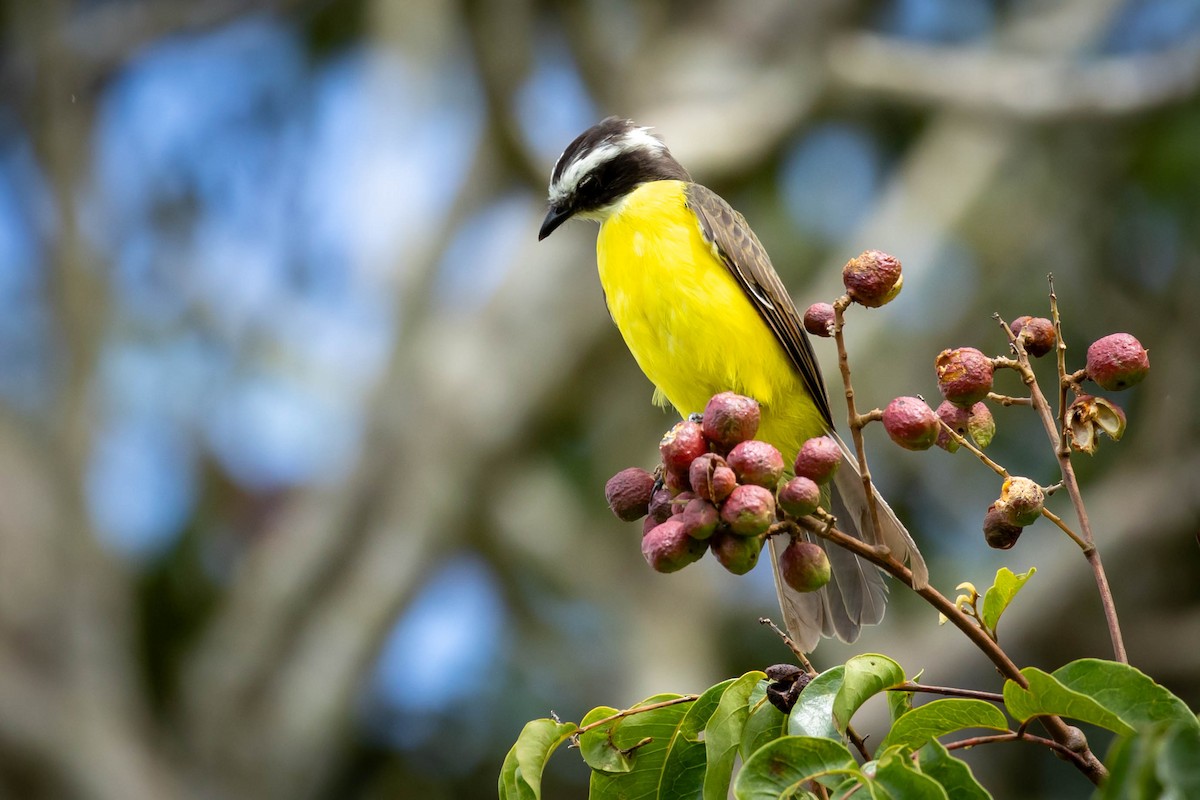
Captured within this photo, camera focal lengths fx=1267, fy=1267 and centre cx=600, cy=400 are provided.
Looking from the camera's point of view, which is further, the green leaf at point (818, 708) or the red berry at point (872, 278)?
the red berry at point (872, 278)

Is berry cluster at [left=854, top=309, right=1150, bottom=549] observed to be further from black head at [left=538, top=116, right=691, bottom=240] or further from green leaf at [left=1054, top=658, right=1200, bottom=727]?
black head at [left=538, top=116, right=691, bottom=240]

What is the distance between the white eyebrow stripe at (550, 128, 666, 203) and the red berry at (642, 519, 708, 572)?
7.06ft

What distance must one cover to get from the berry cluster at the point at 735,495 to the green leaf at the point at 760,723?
0.60 feet

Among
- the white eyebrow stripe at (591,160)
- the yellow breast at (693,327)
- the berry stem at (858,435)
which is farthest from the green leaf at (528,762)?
the white eyebrow stripe at (591,160)

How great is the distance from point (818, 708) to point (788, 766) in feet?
0.56

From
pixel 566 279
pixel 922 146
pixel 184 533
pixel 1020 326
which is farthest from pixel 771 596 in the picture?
pixel 1020 326

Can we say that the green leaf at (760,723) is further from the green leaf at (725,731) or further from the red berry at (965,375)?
the red berry at (965,375)

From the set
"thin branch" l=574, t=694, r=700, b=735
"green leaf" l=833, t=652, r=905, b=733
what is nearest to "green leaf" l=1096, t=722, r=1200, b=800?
"green leaf" l=833, t=652, r=905, b=733

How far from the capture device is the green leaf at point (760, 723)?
70.7 inches

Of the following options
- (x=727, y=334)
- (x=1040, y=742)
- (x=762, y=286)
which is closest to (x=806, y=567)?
(x=1040, y=742)

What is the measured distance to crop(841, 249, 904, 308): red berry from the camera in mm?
1962

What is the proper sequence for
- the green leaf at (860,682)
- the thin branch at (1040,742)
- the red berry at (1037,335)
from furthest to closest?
1. the red berry at (1037,335)
2. the green leaf at (860,682)
3. the thin branch at (1040,742)

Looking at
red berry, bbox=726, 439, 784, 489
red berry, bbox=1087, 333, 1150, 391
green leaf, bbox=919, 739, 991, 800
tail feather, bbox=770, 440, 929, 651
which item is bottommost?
tail feather, bbox=770, 440, 929, 651

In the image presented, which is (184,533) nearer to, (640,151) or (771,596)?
(771,596)
